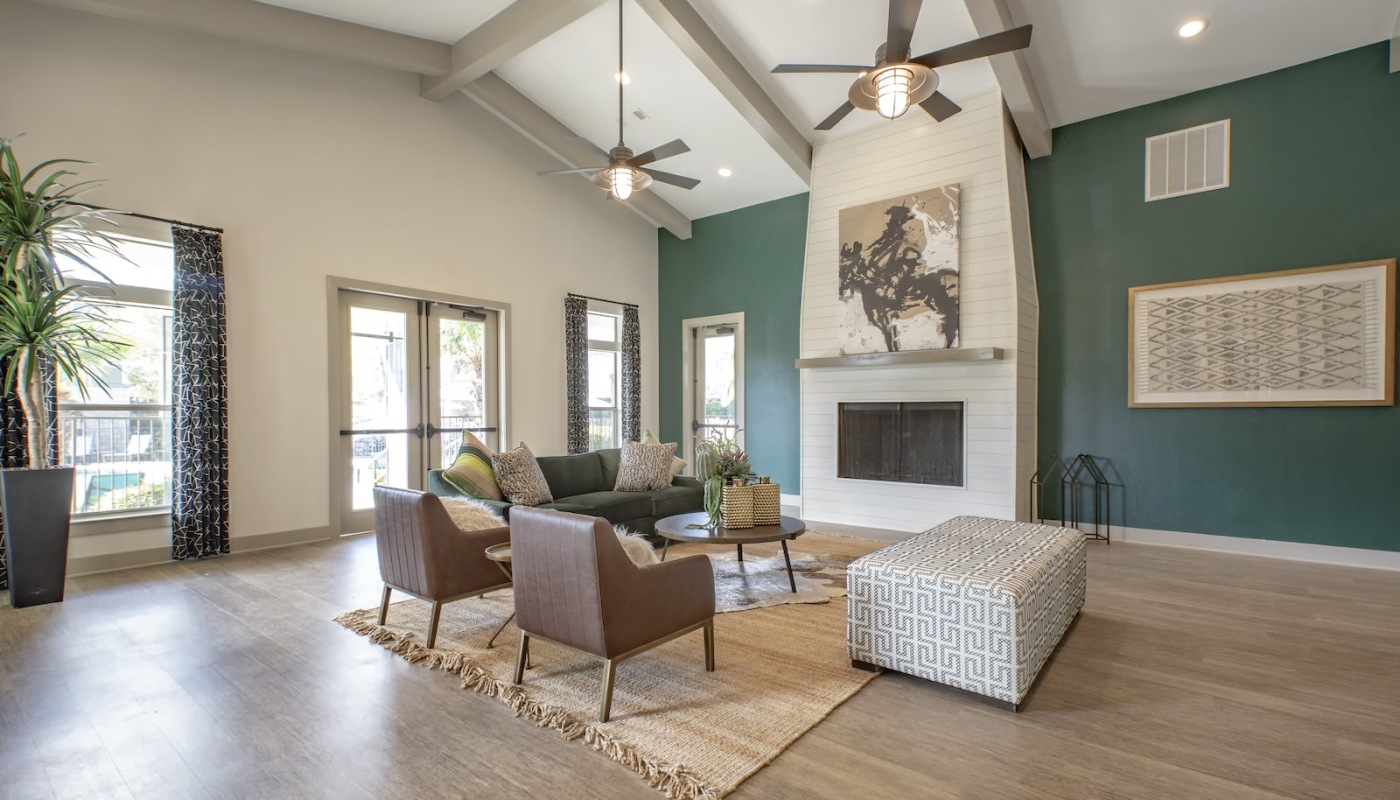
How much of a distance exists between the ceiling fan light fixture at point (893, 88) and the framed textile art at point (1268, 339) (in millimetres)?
3250

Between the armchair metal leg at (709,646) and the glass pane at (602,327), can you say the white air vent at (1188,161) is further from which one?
the glass pane at (602,327)

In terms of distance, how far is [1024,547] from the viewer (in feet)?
10.0

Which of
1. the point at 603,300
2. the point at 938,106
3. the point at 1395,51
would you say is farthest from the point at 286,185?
the point at 1395,51

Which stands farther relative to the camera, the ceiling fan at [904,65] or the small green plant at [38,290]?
the small green plant at [38,290]

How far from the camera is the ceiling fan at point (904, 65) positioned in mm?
3062

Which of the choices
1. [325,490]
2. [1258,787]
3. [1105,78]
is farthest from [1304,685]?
[325,490]


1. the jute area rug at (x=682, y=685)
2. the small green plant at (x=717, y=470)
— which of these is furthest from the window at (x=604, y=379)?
the jute area rug at (x=682, y=685)

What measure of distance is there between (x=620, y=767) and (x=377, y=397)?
16.4 ft

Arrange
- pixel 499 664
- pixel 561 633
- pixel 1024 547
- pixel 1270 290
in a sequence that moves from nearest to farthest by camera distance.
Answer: pixel 561 633 < pixel 499 664 < pixel 1024 547 < pixel 1270 290

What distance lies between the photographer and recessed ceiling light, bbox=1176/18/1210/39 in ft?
14.2

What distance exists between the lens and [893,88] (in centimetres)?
340

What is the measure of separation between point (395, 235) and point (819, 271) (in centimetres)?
419

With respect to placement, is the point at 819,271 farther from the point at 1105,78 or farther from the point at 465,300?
the point at 465,300

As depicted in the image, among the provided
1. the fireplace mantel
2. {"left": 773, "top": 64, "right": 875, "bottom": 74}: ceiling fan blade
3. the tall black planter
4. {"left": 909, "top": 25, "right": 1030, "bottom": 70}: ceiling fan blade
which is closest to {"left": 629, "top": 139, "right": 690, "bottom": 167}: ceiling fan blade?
{"left": 773, "top": 64, "right": 875, "bottom": 74}: ceiling fan blade
